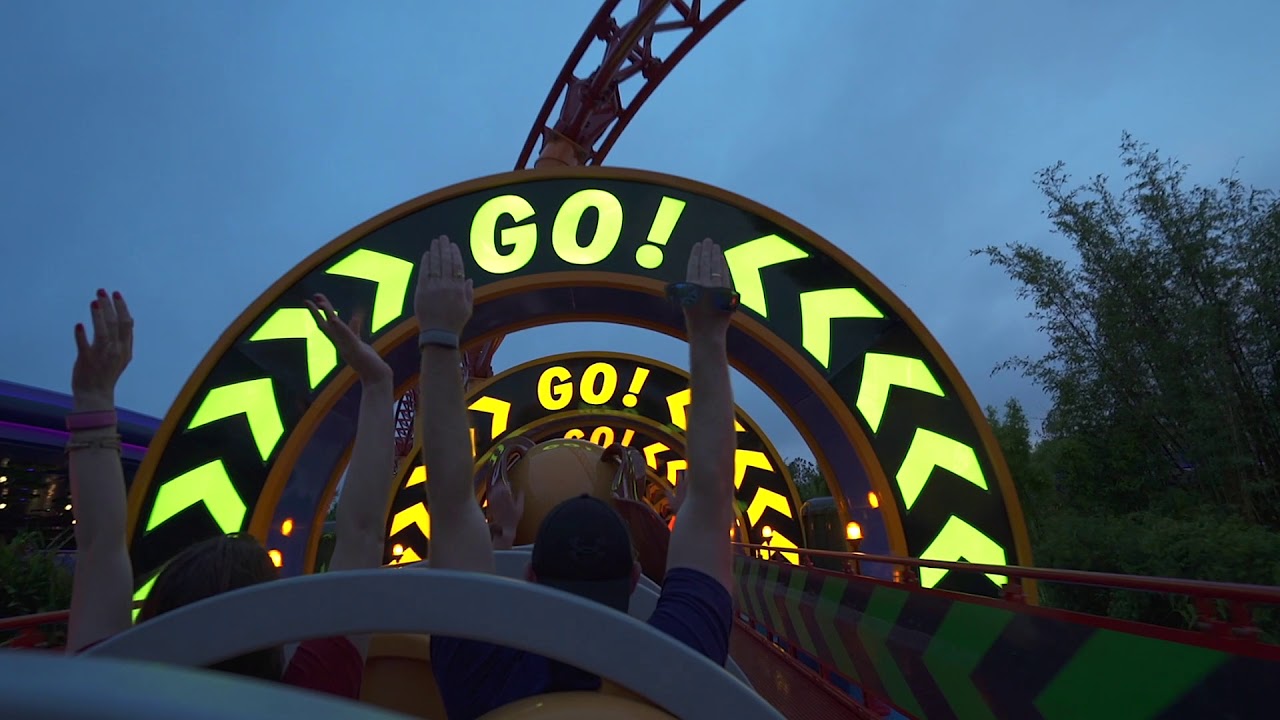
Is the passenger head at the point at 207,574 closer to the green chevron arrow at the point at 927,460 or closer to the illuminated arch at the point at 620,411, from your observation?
the green chevron arrow at the point at 927,460

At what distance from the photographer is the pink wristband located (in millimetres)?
1510

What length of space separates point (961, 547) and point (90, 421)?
16.2 feet

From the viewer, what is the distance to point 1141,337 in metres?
14.8

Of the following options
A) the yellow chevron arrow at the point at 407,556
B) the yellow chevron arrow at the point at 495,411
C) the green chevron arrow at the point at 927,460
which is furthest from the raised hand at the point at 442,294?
the yellow chevron arrow at the point at 495,411

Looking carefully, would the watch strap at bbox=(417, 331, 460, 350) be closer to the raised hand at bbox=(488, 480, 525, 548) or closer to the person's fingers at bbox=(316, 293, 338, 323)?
the person's fingers at bbox=(316, 293, 338, 323)

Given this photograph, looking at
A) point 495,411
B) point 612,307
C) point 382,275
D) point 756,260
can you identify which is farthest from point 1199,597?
point 495,411

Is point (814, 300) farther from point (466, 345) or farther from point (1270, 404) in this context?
point (1270, 404)

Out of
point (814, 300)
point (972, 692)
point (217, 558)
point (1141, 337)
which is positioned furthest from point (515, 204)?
point (1141, 337)

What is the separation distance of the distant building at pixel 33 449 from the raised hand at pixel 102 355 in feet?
56.9

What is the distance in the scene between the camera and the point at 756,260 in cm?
563

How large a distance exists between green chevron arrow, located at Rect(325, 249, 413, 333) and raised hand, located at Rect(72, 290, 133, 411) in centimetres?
377

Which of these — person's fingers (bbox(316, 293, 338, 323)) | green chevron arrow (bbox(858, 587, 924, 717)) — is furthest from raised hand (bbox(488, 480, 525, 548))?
green chevron arrow (bbox(858, 587, 924, 717))

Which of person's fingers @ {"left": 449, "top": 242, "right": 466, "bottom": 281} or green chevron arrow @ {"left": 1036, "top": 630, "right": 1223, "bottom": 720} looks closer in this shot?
person's fingers @ {"left": 449, "top": 242, "right": 466, "bottom": 281}

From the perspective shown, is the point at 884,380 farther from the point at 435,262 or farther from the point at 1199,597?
the point at 435,262
